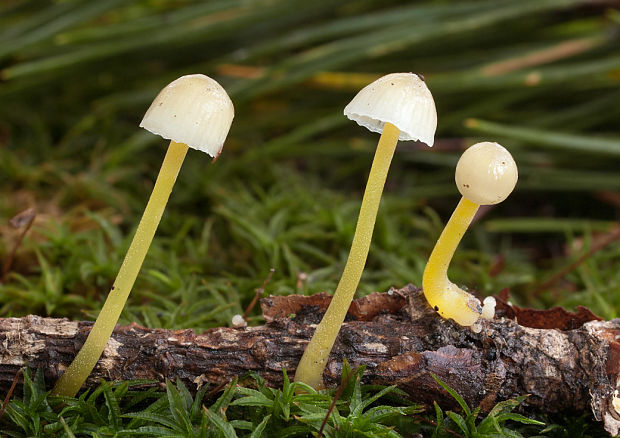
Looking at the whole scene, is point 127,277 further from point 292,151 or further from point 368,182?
point 292,151

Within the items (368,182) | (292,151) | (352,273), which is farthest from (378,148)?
(292,151)

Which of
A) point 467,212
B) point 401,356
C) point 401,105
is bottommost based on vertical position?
point 401,356

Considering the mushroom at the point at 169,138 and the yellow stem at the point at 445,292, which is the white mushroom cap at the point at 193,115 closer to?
the mushroom at the point at 169,138

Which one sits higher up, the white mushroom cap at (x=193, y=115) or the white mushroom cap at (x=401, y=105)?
the white mushroom cap at (x=401, y=105)

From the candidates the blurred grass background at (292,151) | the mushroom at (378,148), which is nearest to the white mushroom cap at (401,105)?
the mushroom at (378,148)

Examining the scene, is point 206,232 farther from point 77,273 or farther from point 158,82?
point 158,82

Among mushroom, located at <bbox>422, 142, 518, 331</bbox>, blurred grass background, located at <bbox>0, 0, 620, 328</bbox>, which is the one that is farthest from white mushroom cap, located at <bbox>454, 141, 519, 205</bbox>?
blurred grass background, located at <bbox>0, 0, 620, 328</bbox>
